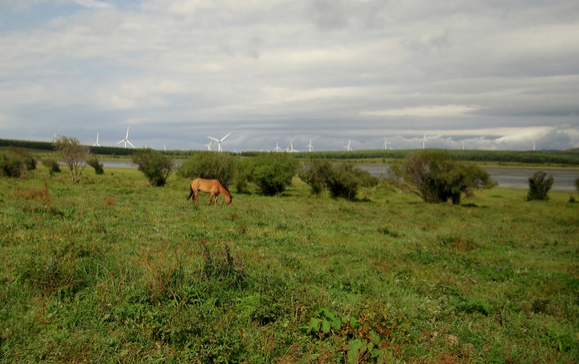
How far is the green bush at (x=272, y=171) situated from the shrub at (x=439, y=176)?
1035 cm

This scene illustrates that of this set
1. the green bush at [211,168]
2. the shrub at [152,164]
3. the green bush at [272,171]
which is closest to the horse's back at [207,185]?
the green bush at [272,171]

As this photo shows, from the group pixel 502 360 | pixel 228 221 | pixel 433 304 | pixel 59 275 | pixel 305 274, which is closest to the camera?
pixel 502 360

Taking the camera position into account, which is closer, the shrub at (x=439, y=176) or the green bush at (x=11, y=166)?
the green bush at (x=11, y=166)

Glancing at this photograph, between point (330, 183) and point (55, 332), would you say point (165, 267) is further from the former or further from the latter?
point (330, 183)

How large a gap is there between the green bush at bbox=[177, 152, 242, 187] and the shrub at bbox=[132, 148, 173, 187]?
1.81 meters

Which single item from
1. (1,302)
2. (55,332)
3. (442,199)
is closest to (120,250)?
(1,302)

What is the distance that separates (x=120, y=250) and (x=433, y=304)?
662cm

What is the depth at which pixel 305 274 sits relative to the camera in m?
8.34

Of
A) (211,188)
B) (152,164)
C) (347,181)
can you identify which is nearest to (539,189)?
(347,181)

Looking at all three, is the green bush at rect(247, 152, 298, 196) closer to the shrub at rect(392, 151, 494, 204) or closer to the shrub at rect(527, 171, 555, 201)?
the shrub at rect(392, 151, 494, 204)

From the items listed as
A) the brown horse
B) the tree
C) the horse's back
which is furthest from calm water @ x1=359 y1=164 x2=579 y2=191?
the tree

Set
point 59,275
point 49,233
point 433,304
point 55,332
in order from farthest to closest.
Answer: point 49,233, point 433,304, point 59,275, point 55,332

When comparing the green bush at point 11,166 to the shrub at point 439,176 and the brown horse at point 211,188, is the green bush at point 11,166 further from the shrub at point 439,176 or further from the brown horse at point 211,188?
the shrub at point 439,176

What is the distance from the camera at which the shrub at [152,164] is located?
38.8 metres
